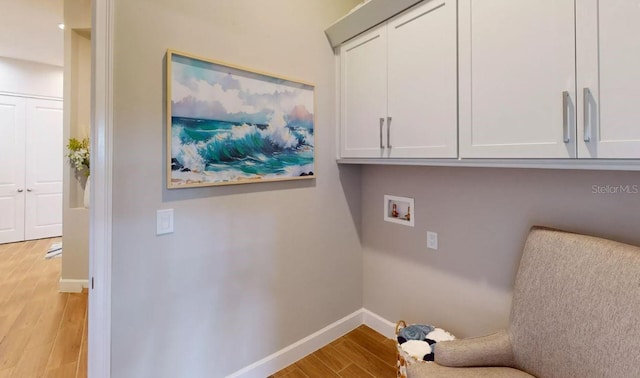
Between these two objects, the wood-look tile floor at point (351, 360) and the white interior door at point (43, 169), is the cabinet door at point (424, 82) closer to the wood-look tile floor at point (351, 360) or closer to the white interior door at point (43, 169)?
the wood-look tile floor at point (351, 360)

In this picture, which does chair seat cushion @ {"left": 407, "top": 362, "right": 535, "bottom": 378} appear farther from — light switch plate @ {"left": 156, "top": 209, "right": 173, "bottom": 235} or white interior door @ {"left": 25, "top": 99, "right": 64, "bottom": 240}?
white interior door @ {"left": 25, "top": 99, "right": 64, "bottom": 240}

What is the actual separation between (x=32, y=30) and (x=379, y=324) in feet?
17.6

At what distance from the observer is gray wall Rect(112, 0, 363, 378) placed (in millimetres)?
1389

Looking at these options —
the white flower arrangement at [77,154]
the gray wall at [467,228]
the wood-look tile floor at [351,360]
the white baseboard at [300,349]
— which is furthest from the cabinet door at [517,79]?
the white flower arrangement at [77,154]

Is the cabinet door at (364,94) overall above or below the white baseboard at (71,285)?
above

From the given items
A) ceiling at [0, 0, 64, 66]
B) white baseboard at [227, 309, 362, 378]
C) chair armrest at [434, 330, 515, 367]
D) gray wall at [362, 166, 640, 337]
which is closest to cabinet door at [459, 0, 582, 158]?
gray wall at [362, 166, 640, 337]

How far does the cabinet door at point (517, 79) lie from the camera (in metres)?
1.14

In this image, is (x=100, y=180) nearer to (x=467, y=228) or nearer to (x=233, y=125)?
(x=233, y=125)

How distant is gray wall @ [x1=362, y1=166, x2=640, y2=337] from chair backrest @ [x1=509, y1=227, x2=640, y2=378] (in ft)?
0.75

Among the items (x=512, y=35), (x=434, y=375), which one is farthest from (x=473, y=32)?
(x=434, y=375)

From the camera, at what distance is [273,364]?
6.38 ft

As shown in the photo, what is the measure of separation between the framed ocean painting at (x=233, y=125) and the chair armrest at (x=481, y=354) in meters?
1.34

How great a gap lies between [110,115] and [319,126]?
1.29m

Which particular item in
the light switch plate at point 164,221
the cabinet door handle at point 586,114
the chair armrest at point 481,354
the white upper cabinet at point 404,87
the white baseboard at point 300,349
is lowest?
the white baseboard at point 300,349
